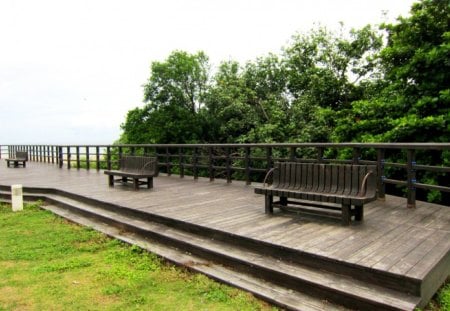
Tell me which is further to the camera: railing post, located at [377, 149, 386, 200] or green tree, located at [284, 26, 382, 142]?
green tree, located at [284, 26, 382, 142]

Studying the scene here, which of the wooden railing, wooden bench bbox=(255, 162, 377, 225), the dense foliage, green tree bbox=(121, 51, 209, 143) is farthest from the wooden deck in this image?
green tree bbox=(121, 51, 209, 143)

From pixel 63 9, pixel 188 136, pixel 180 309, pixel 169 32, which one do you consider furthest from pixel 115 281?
pixel 169 32

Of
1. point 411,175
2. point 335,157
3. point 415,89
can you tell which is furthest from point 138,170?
point 415,89

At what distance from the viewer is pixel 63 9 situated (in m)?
13.5

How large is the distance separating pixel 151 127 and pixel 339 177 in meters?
20.7

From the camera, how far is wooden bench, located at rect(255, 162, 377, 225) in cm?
416

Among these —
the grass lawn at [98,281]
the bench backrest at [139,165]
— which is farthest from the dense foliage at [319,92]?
the grass lawn at [98,281]

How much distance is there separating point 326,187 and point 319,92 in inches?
494

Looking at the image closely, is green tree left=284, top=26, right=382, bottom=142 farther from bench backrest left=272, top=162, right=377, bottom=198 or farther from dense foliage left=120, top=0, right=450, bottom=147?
bench backrest left=272, top=162, right=377, bottom=198

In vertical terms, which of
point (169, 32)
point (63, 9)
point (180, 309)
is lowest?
point (180, 309)

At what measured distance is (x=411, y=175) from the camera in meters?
5.02

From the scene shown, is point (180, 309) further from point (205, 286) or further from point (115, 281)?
point (115, 281)

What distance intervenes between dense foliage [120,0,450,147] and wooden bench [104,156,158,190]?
5.68 meters

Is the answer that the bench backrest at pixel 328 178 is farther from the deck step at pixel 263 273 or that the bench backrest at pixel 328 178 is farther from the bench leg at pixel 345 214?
the deck step at pixel 263 273
